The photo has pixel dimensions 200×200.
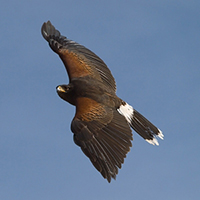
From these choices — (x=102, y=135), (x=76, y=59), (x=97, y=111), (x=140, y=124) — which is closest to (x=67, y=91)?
(x=97, y=111)

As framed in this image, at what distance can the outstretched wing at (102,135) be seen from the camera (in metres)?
11.7

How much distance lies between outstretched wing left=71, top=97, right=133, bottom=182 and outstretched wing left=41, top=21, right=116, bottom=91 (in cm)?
173

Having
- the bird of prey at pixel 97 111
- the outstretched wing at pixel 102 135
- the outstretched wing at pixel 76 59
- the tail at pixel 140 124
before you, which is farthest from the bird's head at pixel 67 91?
the tail at pixel 140 124

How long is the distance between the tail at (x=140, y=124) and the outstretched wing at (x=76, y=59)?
112cm

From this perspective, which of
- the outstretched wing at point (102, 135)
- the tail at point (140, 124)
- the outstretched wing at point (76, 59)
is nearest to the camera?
the outstretched wing at point (102, 135)

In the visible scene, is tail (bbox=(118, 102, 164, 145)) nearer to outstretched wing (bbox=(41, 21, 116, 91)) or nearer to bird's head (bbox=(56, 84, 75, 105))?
outstretched wing (bbox=(41, 21, 116, 91))

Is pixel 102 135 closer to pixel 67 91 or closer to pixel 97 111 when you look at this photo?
pixel 97 111

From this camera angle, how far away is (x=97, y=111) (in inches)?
503

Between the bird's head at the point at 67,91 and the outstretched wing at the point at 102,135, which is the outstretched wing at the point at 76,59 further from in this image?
the outstretched wing at the point at 102,135

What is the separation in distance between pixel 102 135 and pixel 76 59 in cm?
354

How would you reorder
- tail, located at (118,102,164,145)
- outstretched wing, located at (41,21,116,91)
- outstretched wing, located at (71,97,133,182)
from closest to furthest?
outstretched wing, located at (71,97,133,182) < tail, located at (118,102,164,145) < outstretched wing, located at (41,21,116,91)

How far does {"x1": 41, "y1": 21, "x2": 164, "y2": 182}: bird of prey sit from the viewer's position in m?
11.9


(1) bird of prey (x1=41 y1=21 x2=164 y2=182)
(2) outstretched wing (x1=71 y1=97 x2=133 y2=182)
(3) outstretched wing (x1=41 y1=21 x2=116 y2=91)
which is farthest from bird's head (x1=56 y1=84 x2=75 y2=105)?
(3) outstretched wing (x1=41 y1=21 x2=116 y2=91)

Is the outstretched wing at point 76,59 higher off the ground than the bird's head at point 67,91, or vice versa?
the outstretched wing at point 76,59
